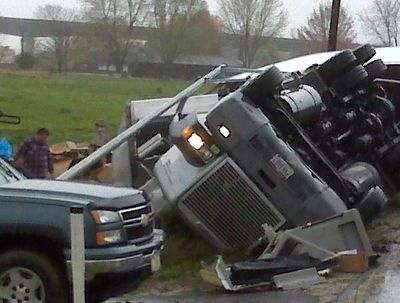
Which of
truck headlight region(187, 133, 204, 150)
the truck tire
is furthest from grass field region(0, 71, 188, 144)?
truck headlight region(187, 133, 204, 150)

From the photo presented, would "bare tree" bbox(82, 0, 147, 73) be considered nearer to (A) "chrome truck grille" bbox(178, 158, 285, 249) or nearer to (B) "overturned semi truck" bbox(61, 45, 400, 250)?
(B) "overturned semi truck" bbox(61, 45, 400, 250)

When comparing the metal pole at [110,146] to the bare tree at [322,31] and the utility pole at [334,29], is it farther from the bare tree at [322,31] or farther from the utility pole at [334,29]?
the bare tree at [322,31]

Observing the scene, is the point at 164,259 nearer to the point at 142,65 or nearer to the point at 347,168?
the point at 347,168

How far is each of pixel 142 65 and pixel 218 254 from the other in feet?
166

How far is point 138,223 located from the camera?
8617 mm

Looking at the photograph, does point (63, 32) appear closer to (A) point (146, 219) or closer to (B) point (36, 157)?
(B) point (36, 157)

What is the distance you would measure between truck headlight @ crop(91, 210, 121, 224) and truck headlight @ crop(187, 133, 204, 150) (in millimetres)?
3344

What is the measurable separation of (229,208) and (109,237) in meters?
3.27

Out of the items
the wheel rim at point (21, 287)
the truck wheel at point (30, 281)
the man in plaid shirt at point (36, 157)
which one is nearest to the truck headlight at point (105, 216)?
→ the truck wheel at point (30, 281)

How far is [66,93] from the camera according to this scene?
49094 mm

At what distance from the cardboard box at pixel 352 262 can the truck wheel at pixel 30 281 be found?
3.44m

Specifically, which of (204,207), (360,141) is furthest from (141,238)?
(360,141)

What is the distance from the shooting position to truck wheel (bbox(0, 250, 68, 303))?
822 centimetres

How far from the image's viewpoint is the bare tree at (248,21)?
6197 cm
